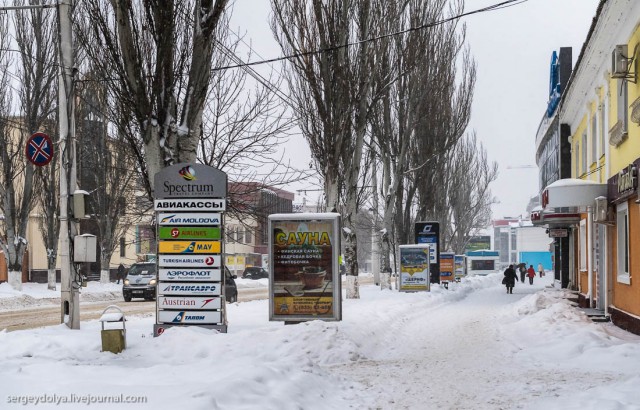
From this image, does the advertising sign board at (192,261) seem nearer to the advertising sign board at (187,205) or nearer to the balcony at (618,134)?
the advertising sign board at (187,205)

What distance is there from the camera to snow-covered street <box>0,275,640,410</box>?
7.92 metres

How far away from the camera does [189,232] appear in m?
14.2

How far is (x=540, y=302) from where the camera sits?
24125 mm

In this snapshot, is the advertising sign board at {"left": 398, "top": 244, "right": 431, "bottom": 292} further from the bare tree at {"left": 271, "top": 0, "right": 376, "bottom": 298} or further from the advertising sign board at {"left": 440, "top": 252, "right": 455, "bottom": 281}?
the advertising sign board at {"left": 440, "top": 252, "right": 455, "bottom": 281}

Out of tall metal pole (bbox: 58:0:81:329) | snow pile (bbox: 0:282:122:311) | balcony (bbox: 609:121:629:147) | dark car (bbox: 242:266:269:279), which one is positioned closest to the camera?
tall metal pole (bbox: 58:0:81:329)

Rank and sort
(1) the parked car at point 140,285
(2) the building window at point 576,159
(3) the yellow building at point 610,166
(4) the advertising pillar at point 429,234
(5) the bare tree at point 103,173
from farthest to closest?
(4) the advertising pillar at point 429,234 < (5) the bare tree at point 103,173 < (1) the parked car at point 140,285 < (2) the building window at point 576,159 < (3) the yellow building at point 610,166

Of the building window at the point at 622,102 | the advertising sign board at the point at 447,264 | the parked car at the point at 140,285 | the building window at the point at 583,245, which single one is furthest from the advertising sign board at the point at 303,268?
the advertising sign board at the point at 447,264

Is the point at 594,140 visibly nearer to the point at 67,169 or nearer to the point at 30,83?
the point at 67,169

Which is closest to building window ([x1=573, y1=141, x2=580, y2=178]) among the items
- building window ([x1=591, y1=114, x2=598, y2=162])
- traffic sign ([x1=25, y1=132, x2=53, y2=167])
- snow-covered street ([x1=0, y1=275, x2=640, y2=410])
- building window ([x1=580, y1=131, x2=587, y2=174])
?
building window ([x1=580, y1=131, x2=587, y2=174])

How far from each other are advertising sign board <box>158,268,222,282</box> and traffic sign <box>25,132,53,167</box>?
120 inches

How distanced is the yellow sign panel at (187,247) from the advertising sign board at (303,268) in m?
1.93

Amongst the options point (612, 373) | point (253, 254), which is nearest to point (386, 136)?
point (612, 373)

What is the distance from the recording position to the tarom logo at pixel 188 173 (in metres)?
14.1

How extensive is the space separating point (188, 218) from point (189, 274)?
94cm
